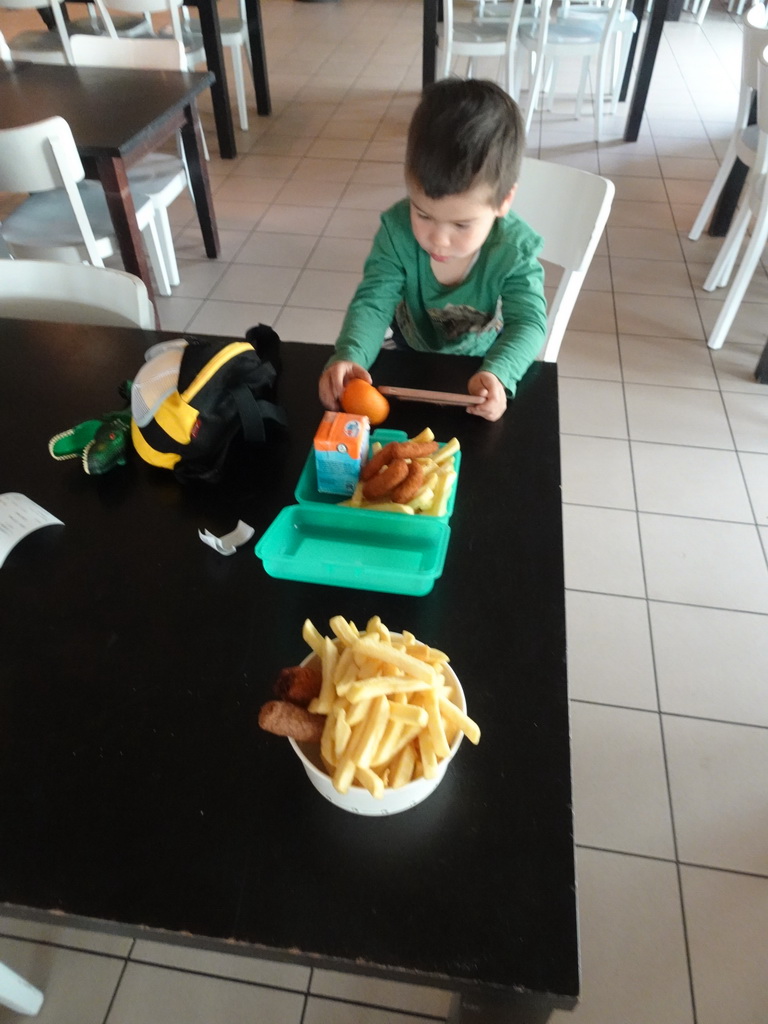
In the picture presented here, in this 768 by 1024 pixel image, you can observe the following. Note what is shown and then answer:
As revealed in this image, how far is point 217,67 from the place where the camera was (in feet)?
10.8

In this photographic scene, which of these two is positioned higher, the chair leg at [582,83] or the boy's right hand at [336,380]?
the boy's right hand at [336,380]

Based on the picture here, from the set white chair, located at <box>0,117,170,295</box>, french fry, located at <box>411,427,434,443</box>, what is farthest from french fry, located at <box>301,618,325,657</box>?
white chair, located at <box>0,117,170,295</box>

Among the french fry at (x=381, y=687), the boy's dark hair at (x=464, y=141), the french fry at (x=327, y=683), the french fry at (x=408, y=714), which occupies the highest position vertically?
the boy's dark hair at (x=464, y=141)

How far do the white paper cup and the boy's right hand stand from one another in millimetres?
480

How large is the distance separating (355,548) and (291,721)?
0.24 metres

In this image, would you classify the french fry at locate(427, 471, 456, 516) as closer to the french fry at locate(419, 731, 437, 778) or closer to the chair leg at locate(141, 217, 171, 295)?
the french fry at locate(419, 731, 437, 778)

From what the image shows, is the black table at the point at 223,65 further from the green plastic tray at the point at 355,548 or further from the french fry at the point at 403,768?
the french fry at the point at 403,768

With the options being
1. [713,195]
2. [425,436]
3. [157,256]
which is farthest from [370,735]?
[713,195]

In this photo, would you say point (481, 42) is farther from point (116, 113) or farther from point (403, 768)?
point (403, 768)

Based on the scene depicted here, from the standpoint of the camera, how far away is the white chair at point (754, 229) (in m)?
2.02

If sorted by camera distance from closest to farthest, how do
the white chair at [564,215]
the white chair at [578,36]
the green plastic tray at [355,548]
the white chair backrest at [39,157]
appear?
1. the green plastic tray at [355,548]
2. the white chair at [564,215]
3. the white chair backrest at [39,157]
4. the white chair at [578,36]

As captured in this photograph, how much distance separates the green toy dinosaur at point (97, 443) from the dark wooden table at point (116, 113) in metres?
1.32

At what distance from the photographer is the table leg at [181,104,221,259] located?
2340 mm

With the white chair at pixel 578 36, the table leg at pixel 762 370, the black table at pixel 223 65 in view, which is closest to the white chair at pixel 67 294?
the table leg at pixel 762 370
